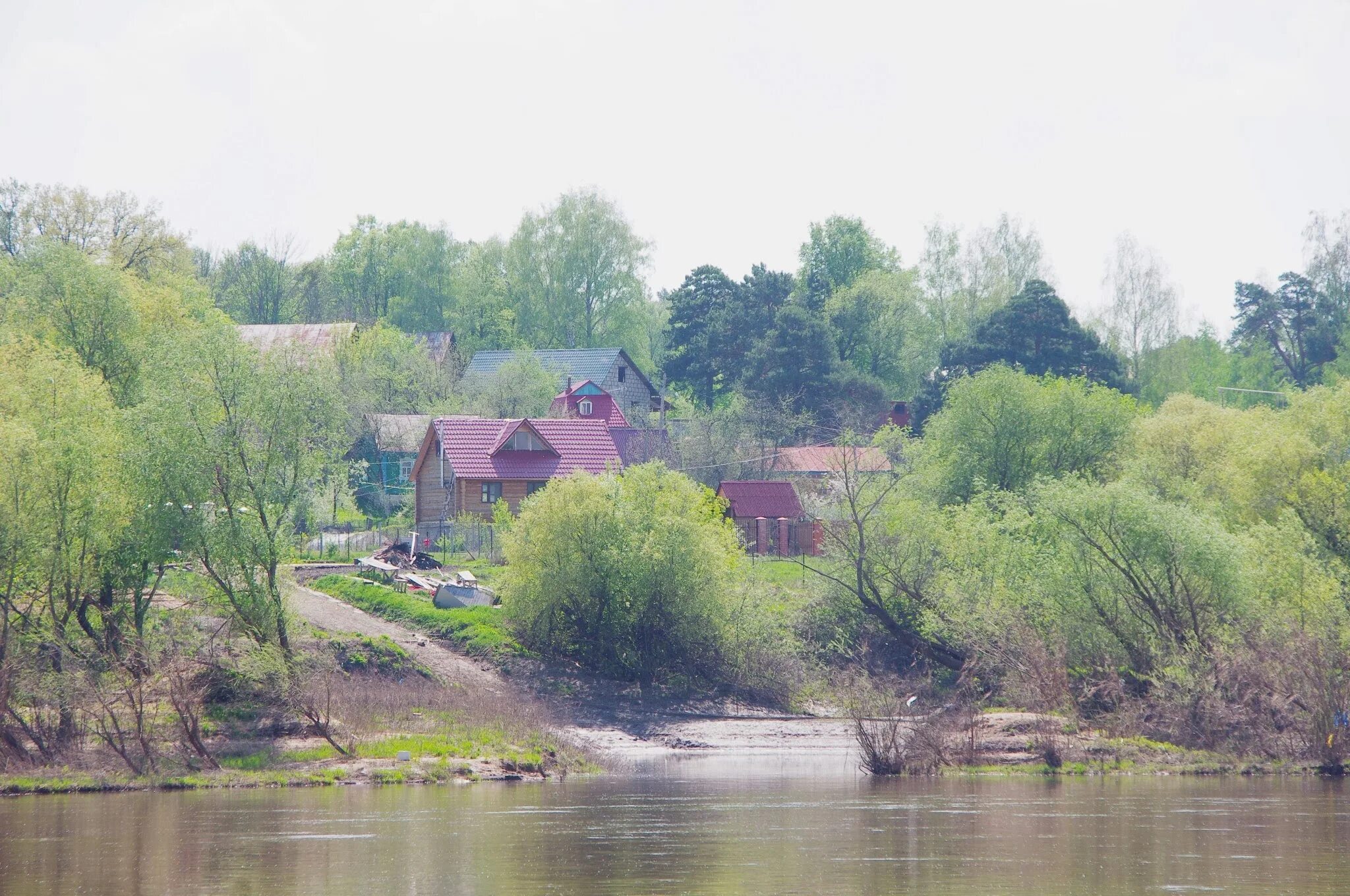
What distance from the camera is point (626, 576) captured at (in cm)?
4281

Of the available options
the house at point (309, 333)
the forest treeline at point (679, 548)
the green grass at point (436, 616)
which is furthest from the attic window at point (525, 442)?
the house at point (309, 333)

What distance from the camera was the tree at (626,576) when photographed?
42.8 metres

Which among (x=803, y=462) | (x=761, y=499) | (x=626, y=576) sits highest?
(x=803, y=462)

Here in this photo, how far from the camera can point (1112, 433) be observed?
53.8m

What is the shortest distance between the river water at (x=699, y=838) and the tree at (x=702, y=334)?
59.7 m

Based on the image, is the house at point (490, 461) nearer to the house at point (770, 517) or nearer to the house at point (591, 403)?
the house at point (770, 517)

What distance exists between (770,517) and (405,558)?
16.2 meters

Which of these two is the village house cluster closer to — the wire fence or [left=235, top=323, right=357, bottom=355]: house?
the wire fence

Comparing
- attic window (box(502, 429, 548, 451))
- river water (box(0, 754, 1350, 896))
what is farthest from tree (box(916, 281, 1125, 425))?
river water (box(0, 754, 1350, 896))

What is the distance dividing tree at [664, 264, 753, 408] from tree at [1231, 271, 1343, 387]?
3182cm

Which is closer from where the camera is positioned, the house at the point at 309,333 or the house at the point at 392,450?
the house at the point at 392,450

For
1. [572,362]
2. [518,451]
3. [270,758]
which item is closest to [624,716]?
[270,758]

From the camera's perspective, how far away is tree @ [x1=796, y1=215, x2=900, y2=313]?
108 meters

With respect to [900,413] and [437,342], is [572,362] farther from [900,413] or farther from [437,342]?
[900,413]
